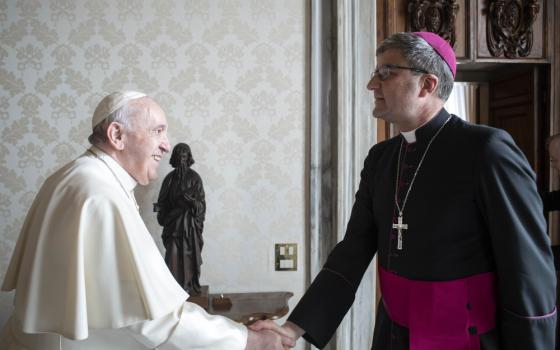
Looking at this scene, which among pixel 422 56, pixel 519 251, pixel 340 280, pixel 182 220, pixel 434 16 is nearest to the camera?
pixel 519 251

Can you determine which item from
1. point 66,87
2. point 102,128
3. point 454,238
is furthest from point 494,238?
point 66,87

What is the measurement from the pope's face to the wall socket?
128 centimetres

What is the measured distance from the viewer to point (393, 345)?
199 cm

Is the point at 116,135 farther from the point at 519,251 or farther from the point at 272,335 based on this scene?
the point at 519,251

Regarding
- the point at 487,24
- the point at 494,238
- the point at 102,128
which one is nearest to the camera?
the point at 494,238

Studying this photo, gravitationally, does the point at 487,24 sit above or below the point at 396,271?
above

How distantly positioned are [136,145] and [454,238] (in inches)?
46.3

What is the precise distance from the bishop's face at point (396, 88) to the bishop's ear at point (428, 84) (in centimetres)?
2

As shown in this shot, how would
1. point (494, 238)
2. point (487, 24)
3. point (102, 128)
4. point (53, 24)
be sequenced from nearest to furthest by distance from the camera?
point (494, 238)
point (102, 128)
point (53, 24)
point (487, 24)

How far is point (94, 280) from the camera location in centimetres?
171

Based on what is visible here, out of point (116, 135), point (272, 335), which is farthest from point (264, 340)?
point (116, 135)

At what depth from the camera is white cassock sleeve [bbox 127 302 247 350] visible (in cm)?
175

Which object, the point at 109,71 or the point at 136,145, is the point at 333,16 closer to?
the point at 109,71

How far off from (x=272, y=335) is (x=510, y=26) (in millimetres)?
2511
